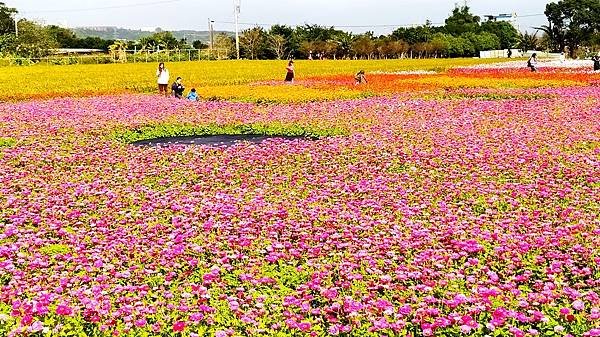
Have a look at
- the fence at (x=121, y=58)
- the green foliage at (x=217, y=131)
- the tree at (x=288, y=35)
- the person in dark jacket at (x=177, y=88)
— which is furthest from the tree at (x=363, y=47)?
the green foliage at (x=217, y=131)

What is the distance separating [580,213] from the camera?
28.8ft

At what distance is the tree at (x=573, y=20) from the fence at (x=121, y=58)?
2784 inches

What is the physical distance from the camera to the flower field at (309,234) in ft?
A: 18.7

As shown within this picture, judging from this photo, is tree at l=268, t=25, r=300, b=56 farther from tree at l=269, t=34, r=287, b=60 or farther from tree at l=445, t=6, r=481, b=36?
tree at l=445, t=6, r=481, b=36

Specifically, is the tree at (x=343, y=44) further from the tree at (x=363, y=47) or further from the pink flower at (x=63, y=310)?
the pink flower at (x=63, y=310)

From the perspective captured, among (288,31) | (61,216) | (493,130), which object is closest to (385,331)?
(61,216)

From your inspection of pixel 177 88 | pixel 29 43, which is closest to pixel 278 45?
pixel 29 43

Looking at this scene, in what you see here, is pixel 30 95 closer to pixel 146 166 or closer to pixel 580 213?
pixel 146 166

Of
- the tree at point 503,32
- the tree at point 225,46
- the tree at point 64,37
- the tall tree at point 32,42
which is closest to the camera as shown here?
the tall tree at point 32,42

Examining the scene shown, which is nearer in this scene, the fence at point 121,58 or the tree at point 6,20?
the fence at point 121,58

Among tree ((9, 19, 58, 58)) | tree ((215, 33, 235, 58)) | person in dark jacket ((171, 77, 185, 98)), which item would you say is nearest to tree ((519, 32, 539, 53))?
tree ((215, 33, 235, 58))

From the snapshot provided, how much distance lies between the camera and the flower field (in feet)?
18.7

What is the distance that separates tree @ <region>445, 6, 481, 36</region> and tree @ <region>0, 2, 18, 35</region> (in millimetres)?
78141

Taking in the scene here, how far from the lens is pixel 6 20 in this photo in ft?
373
